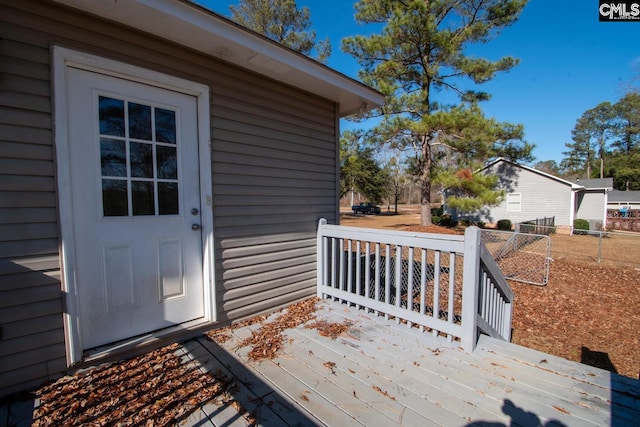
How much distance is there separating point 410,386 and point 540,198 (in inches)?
724

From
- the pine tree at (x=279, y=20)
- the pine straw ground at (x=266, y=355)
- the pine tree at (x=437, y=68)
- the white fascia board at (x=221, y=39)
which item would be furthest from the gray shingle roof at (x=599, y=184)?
the white fascia board at (x=221, y=39)

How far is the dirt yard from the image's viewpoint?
11.4ft

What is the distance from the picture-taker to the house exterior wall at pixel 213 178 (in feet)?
5.58

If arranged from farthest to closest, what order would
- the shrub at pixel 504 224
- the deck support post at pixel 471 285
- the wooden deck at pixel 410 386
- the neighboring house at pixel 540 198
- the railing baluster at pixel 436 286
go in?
1. the shrub at pixel 504 224
2. the neighboring house at pixel 540 198
3. the railing baluster at pixel 436 286
4. the deck support post at pixel 471 285
5. the wooden deck at pixel 410 386

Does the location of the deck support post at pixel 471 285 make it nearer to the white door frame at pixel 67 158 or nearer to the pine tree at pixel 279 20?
the white door frame at pixel 67 158

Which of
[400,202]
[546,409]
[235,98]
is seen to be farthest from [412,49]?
[400,202]

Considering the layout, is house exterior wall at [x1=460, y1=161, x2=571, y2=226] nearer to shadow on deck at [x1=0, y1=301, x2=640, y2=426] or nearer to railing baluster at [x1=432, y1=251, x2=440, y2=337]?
railing baluster at [x1=432, y1=251, x2=440, y2=337]

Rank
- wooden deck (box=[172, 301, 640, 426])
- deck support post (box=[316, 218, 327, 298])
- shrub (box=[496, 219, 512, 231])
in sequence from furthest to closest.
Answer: shrub (box=[496, 219, 512, 231]), deck support post (box=[316, 218, 327, 298]), wooden deck (box=[172, 301, 640, 426])

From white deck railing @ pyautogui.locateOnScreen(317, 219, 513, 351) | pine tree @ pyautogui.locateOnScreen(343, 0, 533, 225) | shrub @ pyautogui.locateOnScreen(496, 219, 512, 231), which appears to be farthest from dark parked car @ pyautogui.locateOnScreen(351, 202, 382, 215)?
white deck railing @ pyautogui.locateOnScreen(317, 219, 513, 351)

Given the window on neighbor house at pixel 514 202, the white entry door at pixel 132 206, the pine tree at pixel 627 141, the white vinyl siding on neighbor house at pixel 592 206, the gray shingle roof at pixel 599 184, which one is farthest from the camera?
the pine tree at pixel 627 141

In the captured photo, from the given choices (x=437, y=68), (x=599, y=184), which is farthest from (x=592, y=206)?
(x=437, y=68)

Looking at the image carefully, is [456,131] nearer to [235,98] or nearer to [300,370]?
[235,98]

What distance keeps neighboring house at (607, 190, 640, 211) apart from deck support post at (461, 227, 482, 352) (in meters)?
28.4

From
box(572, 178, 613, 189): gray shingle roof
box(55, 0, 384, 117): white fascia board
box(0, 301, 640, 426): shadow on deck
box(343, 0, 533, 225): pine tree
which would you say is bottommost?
box(0, 301, 640, 426): shadow on deck
